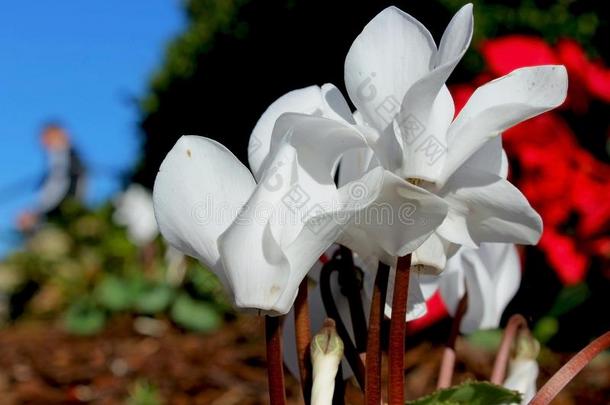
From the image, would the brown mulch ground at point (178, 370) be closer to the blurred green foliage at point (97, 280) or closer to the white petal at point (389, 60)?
the blurred green foliage at point (97, 280)

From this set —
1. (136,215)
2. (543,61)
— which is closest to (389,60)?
(543,61)

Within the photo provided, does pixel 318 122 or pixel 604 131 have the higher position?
pixel 318 122

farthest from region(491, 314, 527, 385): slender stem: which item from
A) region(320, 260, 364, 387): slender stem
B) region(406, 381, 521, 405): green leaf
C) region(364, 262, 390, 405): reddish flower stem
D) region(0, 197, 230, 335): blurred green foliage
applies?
region(0, 197, 230, 335): blurred green foliage

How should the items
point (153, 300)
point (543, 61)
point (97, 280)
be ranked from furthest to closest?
point (97, 280) → point (153, 300) → point (543, 61)

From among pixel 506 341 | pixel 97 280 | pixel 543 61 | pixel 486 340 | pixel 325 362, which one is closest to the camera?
pixel 325 362

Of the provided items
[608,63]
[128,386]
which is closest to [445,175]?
[128,386]

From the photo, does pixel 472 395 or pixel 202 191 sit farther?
pixel 472 395

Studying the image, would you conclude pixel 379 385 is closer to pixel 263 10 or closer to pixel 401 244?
pixel 401 244

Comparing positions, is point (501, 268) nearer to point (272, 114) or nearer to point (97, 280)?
point (272, 114)
